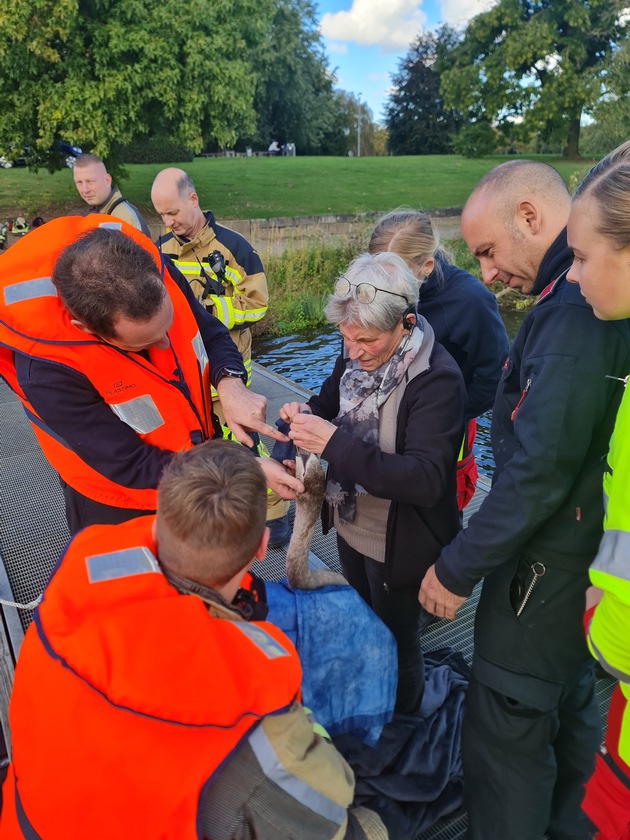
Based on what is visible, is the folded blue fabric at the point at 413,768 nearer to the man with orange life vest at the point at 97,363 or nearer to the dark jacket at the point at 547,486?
the dark jacket at the point at 547,486

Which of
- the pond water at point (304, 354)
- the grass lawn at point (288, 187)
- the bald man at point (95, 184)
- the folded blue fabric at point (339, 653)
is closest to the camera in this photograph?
the folded blue fabric at point (339, 653)

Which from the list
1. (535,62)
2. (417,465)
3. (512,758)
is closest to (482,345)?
(417,465)

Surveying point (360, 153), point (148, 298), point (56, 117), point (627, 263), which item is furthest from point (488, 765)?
point (360, 153)

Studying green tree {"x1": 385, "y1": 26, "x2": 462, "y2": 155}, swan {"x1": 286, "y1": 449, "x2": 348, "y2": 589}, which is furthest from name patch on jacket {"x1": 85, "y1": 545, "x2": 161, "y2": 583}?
green tree {"x1": 385, "y1": 26, "x2": 462, "y2": 155}

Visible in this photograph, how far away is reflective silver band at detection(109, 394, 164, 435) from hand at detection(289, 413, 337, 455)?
543 mm

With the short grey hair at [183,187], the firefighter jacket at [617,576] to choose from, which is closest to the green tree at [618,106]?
the short grey hair at [183,187]

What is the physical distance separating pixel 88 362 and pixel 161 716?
136 centimetres

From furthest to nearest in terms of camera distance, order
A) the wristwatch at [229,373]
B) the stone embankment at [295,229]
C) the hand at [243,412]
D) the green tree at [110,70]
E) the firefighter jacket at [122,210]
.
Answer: the stone embankment at [295,229] < the green tree at [110,70] < the firefighter jacket at [122,210] < the wristwatch at [229,373] < the hand at [243,412]

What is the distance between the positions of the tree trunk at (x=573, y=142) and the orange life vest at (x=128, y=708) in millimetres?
35695

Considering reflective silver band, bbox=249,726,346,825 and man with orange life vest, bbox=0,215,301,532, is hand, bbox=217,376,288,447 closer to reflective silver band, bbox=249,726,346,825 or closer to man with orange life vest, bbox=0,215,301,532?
man with orange life vest, bbox=0,215,301,532

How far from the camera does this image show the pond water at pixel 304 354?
8812 mm

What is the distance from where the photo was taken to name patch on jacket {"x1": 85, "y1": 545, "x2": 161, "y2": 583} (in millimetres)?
1276

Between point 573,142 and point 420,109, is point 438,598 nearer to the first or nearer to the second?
point 573,142

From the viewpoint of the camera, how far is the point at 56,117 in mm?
12617
